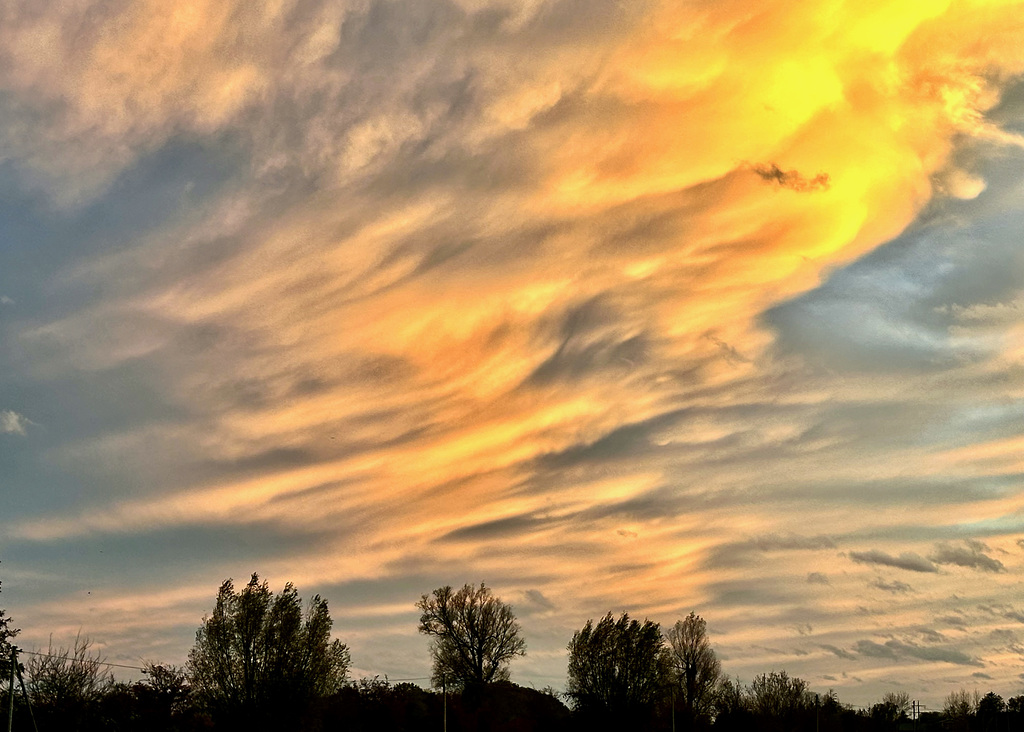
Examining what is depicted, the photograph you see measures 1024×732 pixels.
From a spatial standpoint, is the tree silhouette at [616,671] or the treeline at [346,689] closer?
the treeline at [346,689]

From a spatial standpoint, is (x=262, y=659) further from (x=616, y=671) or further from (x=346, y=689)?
(x=616, y=671)

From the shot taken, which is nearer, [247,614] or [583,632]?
[247,614]

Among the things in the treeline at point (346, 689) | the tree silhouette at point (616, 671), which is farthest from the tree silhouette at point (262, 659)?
the tree silhouette at point (616, 671)

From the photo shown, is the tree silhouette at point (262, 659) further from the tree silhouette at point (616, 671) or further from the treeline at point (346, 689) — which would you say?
the tree silhouette at point (616, 671)

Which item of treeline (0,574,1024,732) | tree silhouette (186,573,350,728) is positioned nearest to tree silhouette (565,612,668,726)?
treeline (0,574,1024,732)

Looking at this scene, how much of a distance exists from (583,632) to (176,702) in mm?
61732

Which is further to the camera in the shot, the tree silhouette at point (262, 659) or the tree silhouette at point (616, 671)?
the tree silhouette at point (616, 671)

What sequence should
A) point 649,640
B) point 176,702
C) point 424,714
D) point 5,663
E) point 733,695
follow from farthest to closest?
point 733,695 < point 649,640 < point 424,714 < point 176,702 < point 5,663

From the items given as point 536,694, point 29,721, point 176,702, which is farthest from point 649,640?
point 29,721

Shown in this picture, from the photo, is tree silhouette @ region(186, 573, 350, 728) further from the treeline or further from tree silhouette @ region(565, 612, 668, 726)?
tree silhouette @ region(565, 612, 668, 726)

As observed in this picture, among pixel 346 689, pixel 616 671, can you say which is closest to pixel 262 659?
pixel 346 689

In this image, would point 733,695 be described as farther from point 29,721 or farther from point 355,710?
point 29,721

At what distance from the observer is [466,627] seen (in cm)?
14112

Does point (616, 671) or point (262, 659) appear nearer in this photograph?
point (262, 659)
